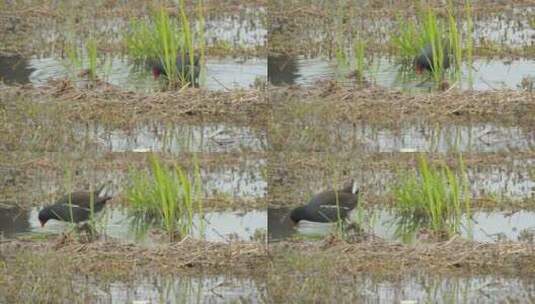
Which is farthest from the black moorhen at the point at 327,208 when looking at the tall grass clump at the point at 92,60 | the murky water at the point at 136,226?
the tall grass clump at the point at 92,60

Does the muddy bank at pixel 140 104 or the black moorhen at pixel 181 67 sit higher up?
the black moorhen at pixel 181 67

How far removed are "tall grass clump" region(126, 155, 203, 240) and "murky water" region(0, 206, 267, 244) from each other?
0.37 feet

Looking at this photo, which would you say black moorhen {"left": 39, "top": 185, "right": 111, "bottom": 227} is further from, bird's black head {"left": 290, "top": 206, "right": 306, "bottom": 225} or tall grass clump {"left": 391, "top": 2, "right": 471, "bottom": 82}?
tall grass clump {"left": 391, "top": 2, "right": 471, "bottom": 82}

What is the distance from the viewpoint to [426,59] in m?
15.3

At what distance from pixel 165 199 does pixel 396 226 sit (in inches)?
87.4

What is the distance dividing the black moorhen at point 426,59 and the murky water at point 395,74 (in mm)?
170

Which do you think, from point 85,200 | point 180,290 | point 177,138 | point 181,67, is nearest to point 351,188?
point 177,138

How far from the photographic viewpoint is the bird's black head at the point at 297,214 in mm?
13977

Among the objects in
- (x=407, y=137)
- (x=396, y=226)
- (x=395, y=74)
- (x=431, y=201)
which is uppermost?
(x=395, y=74)

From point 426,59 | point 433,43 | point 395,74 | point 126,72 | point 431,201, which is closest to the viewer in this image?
point 431,201

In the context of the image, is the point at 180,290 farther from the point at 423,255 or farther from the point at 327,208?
the point at 423,255

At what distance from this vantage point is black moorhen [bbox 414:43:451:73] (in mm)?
15338

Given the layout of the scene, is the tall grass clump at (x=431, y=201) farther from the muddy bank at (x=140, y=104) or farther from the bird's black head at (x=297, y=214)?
the muddy bank at (x=140, y=104)

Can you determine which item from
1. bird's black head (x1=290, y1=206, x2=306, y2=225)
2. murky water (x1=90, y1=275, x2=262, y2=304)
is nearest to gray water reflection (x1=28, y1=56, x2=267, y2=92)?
bird's black head (x1=290, y1=206, x2=306, y2=225)
